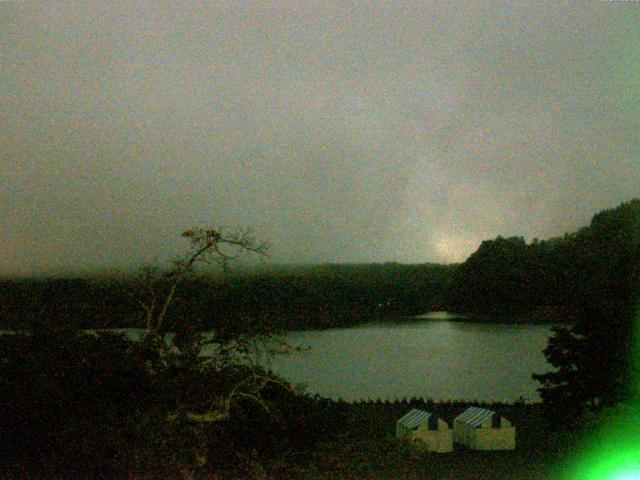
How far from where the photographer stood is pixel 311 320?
68.2 ft

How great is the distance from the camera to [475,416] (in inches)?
605

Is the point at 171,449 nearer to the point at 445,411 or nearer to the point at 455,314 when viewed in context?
the point at 445,411

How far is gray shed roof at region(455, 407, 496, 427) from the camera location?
1485 centimetres

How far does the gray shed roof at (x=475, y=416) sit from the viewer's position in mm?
14852

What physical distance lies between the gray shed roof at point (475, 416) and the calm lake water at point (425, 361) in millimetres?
5759

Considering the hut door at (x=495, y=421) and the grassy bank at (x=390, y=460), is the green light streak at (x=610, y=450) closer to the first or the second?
the grassy bank at (x=390, y=460)

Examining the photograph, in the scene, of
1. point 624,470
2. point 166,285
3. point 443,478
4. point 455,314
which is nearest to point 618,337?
point 443,478

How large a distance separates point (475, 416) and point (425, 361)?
24.6m

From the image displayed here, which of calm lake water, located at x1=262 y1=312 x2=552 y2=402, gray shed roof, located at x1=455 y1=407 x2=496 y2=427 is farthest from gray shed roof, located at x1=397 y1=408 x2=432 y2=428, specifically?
calm lake water, located at x1=262 y1=312 x2=552 y2=402

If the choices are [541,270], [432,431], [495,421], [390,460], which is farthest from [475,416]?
[541,270]

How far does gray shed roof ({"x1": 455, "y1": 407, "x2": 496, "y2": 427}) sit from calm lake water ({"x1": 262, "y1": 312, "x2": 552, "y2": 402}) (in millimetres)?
5759

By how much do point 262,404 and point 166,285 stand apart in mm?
2378

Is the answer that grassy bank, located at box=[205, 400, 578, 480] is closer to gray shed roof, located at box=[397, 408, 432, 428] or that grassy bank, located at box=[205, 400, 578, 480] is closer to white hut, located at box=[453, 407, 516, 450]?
white hut, located at box=[453, 407, 516, 450]

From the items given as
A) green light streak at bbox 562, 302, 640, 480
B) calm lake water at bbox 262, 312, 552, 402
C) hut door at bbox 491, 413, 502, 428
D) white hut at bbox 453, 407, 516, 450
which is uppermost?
green light streak at bbox 562, 302, 640, 480
